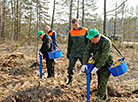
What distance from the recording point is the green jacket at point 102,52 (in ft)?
8.17

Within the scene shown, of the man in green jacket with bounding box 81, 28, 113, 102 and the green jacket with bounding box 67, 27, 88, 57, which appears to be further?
the green jacket with bounding box 67, 27, 88, 57

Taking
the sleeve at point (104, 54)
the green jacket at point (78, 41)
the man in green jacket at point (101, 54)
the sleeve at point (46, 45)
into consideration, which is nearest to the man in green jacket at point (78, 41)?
the green jacket at point (78, 41)

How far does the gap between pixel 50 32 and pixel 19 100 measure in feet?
10.2

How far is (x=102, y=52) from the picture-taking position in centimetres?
252

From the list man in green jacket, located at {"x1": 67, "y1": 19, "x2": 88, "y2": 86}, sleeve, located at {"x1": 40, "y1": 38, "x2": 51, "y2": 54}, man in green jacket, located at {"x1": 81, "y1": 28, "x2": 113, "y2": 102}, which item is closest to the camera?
man in green jacket, located at {"x1": 81, "y1": 28, "x2": 113, "y2": 102}

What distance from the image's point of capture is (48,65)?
4.46 meters

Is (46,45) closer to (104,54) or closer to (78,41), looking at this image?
(78,41)

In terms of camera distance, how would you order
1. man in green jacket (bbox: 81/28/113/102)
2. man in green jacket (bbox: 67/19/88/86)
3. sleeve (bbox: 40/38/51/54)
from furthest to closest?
sleeve (bbox: 40/38/51/54) → man in green jacket (bbox: 67/19/88/86) → man in green jacket (bbox: 81/28/113/102)

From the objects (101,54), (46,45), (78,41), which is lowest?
(101,54)

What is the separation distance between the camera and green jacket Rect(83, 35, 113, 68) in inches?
98.0

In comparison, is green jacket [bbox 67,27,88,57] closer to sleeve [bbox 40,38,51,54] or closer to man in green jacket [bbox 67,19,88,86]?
man in green jacket [bbox 67,19,88,86]

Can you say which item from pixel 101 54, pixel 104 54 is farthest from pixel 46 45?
pixel 104 54

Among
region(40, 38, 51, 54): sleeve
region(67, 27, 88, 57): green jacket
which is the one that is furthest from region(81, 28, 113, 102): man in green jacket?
region(40, 38, 51, 54): sleeve

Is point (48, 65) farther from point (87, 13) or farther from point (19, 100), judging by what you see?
point (87, 13)
